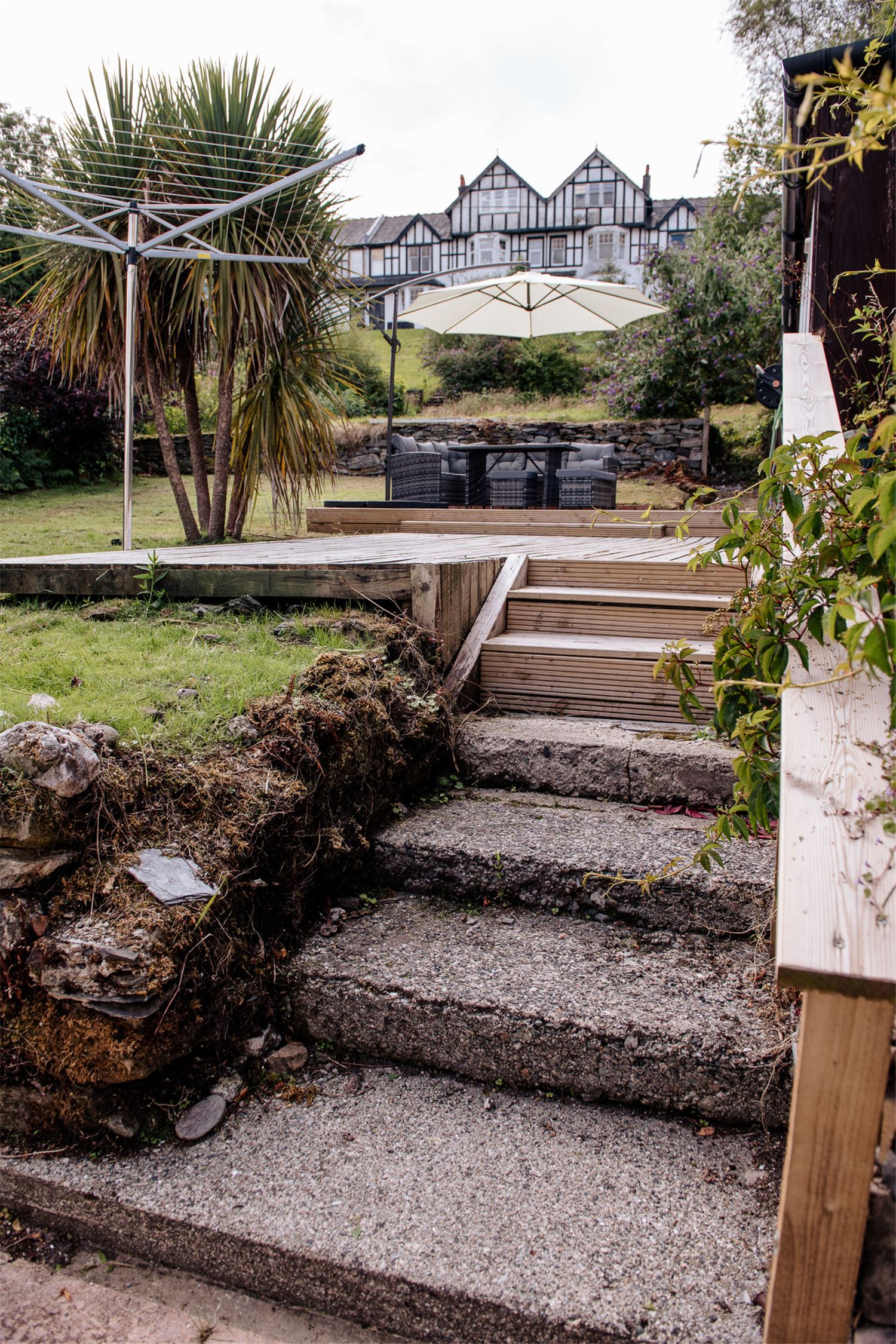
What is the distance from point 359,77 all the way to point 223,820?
22.6 ft

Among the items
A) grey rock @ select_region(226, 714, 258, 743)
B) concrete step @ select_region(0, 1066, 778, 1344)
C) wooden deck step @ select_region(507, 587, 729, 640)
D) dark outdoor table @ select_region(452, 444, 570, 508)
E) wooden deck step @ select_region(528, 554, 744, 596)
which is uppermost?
dark outdoor table @ select_region(452, 444, 570, 508)

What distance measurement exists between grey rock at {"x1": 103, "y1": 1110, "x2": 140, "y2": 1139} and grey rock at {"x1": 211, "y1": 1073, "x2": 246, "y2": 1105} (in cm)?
15

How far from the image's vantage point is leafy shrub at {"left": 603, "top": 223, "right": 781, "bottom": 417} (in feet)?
41.4

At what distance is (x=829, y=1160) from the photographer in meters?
0.91

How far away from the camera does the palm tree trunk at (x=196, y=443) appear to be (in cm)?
634

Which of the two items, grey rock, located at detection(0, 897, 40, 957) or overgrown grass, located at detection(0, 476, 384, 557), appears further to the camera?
overgrown grass, located at detection(0, 476, 384, 557)

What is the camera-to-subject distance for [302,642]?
2631 mm

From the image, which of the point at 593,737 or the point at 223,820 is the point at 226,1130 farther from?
the point at 593,737

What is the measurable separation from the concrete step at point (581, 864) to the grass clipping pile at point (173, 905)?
0.57 ft

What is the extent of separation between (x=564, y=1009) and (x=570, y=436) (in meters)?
14.7

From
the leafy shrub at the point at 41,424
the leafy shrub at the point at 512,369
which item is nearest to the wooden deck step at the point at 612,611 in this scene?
the leafy shrub at the point at 41,424

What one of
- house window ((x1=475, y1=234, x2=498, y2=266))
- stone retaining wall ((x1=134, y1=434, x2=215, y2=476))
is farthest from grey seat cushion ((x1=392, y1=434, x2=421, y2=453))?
house window ((x1=475, y1=234, x2=498, y2=266))

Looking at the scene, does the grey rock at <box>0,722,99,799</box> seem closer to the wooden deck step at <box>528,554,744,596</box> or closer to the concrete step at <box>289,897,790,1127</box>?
the concrete step at <box>289,897,790,1127</box>

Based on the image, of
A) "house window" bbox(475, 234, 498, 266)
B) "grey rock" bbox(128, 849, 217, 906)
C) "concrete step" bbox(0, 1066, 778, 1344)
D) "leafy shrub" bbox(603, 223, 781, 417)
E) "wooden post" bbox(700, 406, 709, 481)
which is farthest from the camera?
"house window" bbox(475, 234, 498, 266)
